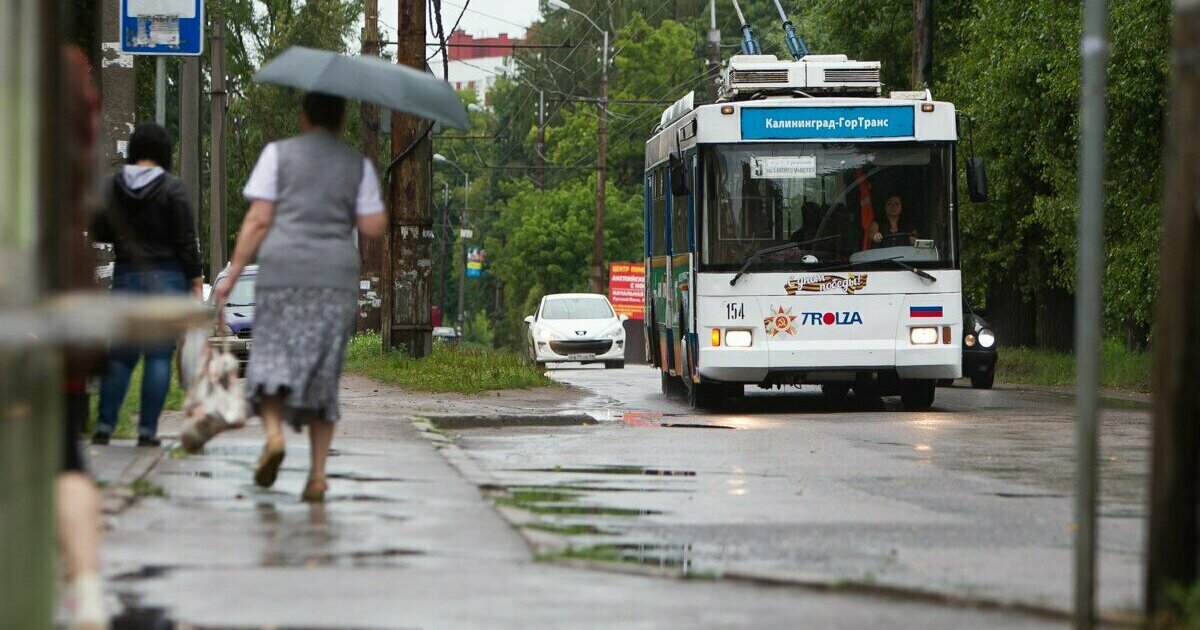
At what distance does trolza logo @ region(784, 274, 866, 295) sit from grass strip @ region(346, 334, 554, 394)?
348 centimetres

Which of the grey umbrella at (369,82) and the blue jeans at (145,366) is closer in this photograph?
the grey umbrella at (369,82)

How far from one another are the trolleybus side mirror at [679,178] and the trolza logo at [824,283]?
133 centimetres

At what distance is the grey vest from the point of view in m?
9.23

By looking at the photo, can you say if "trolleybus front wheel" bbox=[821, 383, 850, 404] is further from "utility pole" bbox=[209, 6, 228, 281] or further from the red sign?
the red sign

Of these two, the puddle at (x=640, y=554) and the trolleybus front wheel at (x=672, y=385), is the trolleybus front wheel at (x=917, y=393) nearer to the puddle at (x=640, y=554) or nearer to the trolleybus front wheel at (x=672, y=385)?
the trolleybus front wheel at (x=672, y=385)

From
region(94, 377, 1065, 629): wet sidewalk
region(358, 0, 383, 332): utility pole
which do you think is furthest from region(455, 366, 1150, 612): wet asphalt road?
region(358, 0, 383, 332): utility pole

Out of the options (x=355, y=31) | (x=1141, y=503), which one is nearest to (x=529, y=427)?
(x=1141, y=503)

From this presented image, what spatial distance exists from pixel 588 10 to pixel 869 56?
60.5 m

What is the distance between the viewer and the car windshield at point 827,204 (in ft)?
62.6

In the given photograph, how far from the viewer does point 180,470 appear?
1029 centimetres

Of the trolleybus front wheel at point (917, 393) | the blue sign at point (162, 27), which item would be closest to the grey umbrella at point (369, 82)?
the blue sign at point (162, 27)

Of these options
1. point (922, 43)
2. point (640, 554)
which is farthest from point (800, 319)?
point (922, 43)

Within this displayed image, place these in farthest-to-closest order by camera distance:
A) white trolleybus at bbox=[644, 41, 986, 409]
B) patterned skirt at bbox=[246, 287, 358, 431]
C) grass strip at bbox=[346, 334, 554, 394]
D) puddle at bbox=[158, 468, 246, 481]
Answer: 1. grass strip at bbox=[346, 334, 554, 394]
2. white trolleybus at bbox=[644, 41, 986, 409]
3. puddle at bbox=[158, 468, 246, 481]
4. patterned skirt at bbox=[246, 287, 358, 431]

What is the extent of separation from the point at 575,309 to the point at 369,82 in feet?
102
